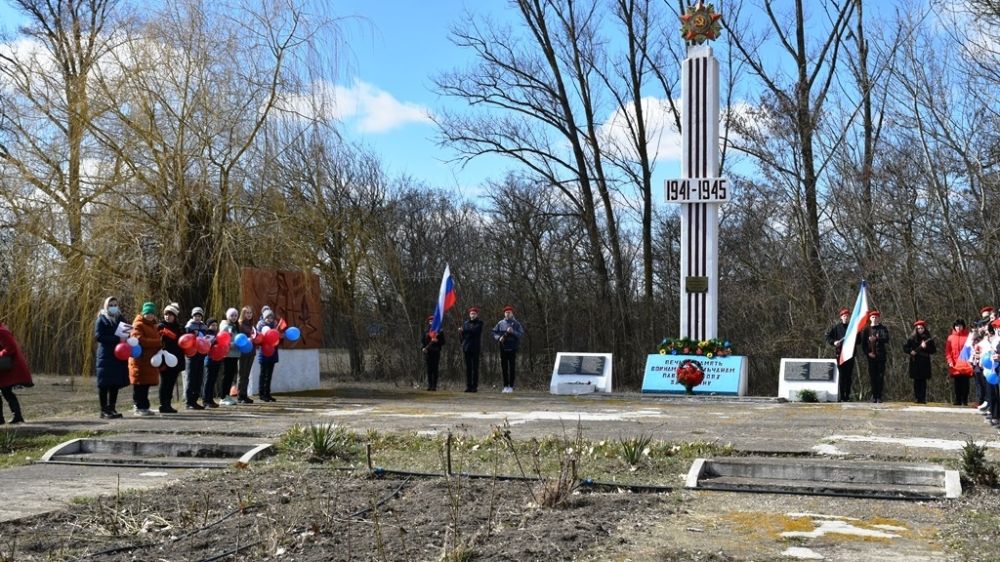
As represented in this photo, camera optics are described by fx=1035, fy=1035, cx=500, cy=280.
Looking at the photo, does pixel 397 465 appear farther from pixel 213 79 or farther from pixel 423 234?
pixel 423 234

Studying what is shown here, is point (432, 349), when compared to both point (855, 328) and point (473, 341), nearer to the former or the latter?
point (473, 341)

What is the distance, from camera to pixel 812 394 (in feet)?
65.0

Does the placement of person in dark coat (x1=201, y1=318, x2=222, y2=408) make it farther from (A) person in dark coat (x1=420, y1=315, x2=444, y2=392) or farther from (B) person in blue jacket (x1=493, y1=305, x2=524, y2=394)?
(B) person in blue jacket (x1=493, y1=305, x2=524, y2=394)

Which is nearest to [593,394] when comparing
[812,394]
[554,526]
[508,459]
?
[812,394]

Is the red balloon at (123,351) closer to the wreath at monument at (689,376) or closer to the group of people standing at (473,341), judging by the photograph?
the group of people standing at (473,341)

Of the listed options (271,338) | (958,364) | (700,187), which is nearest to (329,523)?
(271,338)

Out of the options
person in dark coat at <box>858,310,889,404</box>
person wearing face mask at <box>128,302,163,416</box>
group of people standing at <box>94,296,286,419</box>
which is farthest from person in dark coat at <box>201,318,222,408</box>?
person in dark coat at <box>858,310,889,404</box>

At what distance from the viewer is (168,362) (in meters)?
15.5

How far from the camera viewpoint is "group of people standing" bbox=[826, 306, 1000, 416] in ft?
46.9

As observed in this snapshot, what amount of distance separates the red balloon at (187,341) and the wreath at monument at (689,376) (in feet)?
32.2

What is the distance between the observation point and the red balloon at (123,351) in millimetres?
14984

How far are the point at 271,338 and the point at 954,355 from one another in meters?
11.9

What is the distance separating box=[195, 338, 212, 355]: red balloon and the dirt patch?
6824 mm

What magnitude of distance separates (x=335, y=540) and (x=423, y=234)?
35008mm
